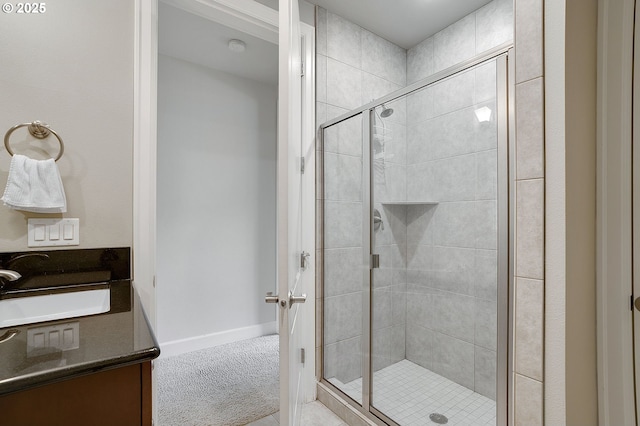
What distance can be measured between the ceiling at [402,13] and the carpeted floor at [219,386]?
94.7 inches

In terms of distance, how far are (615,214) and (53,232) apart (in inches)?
78.6

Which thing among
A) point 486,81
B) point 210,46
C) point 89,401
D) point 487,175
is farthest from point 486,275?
point 210,46

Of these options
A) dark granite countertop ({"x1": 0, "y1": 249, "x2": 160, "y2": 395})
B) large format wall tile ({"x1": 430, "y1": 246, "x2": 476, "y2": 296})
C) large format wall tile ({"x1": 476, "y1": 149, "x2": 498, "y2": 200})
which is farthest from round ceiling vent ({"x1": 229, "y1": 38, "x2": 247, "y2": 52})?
dark granite countertop ({"x1": 0, "y1": 249, "x2": 160, "y2": 395})

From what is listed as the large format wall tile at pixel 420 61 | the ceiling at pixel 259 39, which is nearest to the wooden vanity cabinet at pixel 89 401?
the ceiling at pixel 259 39

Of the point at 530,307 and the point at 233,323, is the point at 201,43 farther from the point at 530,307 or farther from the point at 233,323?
the point at 530,307

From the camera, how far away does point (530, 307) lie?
886 mm

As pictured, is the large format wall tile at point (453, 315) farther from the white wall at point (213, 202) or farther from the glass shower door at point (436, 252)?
the white wall at point (213, 202)

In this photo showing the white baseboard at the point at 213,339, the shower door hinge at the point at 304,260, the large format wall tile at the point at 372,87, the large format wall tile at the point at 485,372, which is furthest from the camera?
the white baseboard at the point at 213,339

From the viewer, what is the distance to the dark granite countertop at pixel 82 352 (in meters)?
0.52

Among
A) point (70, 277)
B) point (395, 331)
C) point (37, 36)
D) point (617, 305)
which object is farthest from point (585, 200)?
point (37, 36)

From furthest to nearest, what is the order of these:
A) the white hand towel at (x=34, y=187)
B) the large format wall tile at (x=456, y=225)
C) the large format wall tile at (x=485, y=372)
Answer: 1. the large format wall tile at (x=456, y=225)
2. the large format wall tile at (x=485, y=372)
3. the white hand towel at (x=34, y=187)

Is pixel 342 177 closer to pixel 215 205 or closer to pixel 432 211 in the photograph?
pixel 432 211

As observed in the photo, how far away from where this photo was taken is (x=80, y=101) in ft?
4.20

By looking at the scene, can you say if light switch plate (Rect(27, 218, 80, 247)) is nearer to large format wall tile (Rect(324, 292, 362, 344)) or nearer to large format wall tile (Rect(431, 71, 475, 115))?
large format wall tile (Rect(324, 292, 362, 344))
